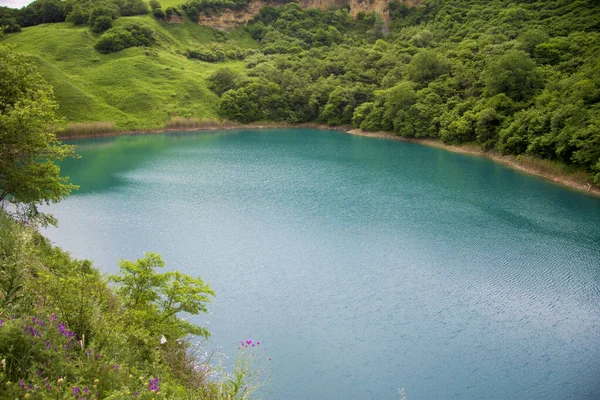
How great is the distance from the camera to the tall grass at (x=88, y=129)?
59.5m

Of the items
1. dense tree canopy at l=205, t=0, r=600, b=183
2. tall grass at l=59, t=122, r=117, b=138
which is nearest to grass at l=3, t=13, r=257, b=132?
tall grass at l=59, t=122, r=117, b=138

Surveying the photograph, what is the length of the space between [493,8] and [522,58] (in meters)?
42.4

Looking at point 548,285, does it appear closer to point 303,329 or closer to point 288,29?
point 303,329

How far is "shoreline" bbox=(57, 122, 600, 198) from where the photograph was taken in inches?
1473

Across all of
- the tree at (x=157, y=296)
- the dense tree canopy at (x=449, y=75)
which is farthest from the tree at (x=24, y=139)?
the dense tree canopy at (x=449, y=75)

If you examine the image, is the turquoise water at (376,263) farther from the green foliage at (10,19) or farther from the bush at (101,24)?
the green foliage at (10,19)

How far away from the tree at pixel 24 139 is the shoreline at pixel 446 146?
1431 inches

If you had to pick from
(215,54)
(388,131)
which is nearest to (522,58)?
(388,131)

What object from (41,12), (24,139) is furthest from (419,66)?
(41,12)

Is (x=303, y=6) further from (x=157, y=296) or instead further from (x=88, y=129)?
(x=157, y=296)

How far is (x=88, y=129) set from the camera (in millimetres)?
61219

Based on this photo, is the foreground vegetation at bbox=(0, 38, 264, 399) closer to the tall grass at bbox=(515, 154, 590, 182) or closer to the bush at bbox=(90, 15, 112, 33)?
the tall grass at bbox=(515, 154, 590, 182)

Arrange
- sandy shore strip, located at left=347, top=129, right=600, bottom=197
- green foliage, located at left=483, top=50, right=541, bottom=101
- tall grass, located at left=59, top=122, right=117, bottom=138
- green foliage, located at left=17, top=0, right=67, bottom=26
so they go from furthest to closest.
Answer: green foliage, located at left=17, top=0, right=67, bottom=26, tall grass, located at left=59, top=122, right=117, bottom=138, green foliage, located at left=483, top=50, right=541, bottom=101, sandy shore strip, located at left=347, top=129, right=600, bottom=197

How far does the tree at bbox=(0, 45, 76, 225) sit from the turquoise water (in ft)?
15.9
